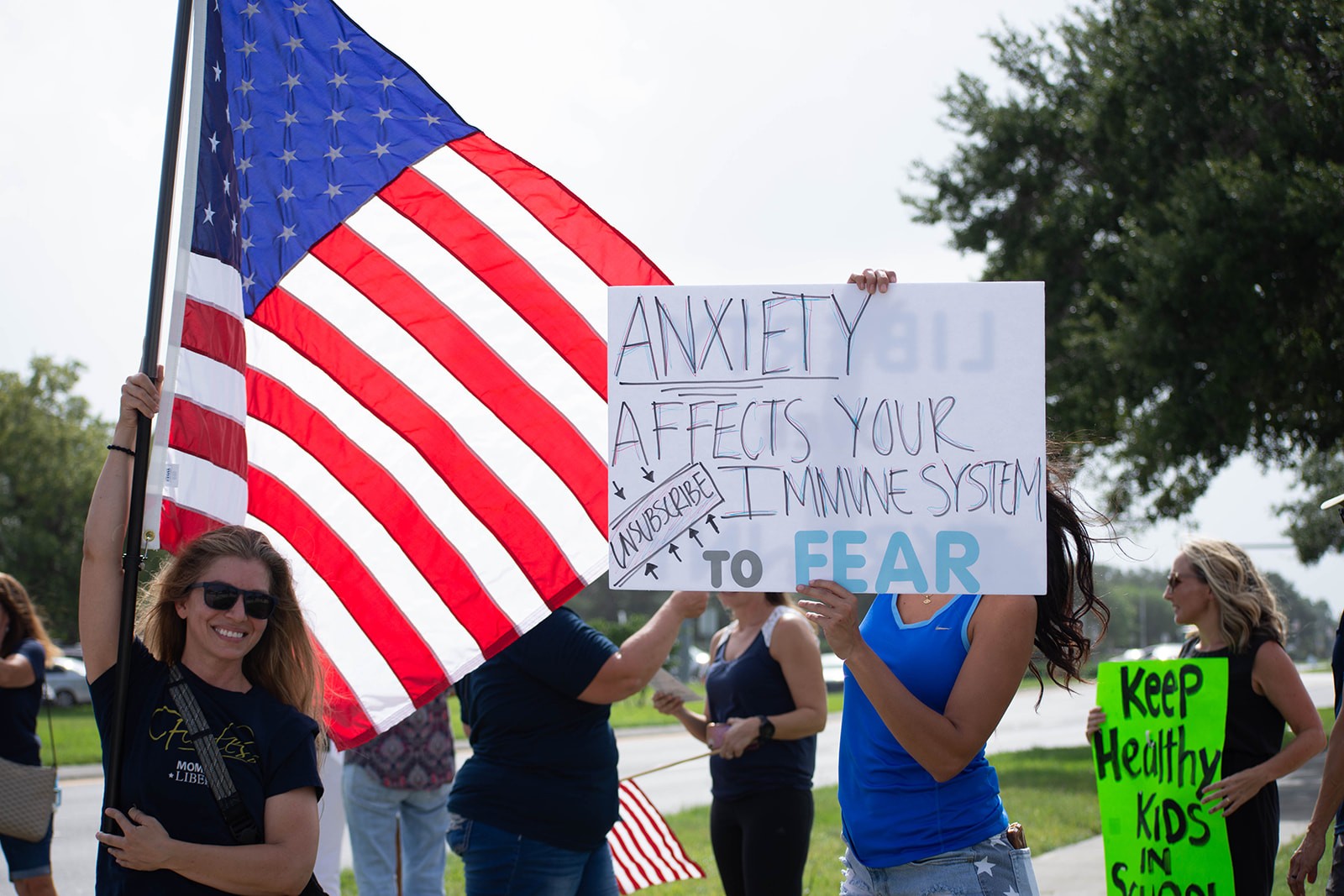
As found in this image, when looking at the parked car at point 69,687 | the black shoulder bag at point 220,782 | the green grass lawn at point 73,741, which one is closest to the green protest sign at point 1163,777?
the black shoulder bag at point 220,782

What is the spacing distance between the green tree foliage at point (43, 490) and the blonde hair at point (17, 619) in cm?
3446

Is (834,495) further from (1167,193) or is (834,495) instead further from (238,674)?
(1167,193)

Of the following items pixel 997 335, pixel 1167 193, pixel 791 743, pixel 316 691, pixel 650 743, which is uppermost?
pixel 1167 193

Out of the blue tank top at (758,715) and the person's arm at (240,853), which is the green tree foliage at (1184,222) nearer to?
the blue tank top at (758,715)

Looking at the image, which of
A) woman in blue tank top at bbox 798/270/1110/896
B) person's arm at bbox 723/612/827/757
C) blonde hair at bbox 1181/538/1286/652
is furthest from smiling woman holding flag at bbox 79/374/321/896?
blonde hair at bbox 1181/538/1286/652

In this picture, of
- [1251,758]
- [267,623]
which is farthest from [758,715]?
[267,623]

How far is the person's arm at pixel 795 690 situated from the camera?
→ 16.4 ft

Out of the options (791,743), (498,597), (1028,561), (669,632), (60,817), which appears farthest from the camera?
(60,817)

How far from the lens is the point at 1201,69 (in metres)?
14.3

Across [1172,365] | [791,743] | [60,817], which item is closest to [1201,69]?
[1172,365]

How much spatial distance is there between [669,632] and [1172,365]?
1218 centimetres

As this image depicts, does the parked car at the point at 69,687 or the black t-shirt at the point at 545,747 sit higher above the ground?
the black t-shirt at the point at 545,747

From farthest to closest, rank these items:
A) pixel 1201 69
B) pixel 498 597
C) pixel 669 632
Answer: pixel 1201 69
pixel 669 632
pixel 498 597

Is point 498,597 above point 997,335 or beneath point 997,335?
beneath
